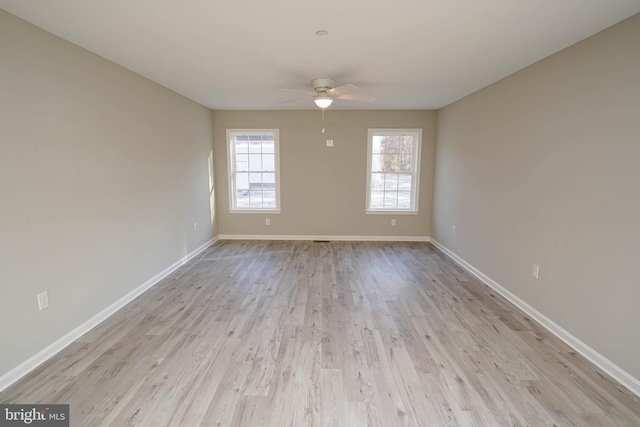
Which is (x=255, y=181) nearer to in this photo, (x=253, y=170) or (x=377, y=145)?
(x=253, y=170)

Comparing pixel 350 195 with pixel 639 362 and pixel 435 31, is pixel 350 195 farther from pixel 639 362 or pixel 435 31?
pixel 639 362

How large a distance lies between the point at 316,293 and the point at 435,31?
277cm

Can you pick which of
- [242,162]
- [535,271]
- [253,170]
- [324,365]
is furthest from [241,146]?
[535,271]

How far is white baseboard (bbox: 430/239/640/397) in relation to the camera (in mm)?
1968

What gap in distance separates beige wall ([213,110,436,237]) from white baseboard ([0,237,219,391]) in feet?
7.70

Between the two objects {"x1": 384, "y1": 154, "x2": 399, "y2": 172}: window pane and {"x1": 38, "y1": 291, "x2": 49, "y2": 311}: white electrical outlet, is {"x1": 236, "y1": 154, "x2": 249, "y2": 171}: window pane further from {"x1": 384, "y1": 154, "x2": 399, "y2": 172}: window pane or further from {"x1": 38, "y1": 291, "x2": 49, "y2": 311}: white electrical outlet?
{"x1": 38, "y1": 291, "x2": 49, "y2": 311}: white electrical outlet

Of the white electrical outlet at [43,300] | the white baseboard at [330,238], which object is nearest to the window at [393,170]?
the white baseboard at [330,238]

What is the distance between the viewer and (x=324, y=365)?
2.16 metres

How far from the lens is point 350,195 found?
5699 mm

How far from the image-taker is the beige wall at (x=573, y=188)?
202 cm

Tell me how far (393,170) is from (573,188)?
338 centimetres

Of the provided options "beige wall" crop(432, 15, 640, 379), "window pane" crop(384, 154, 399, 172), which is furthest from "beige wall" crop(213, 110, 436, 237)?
"beige wall" crop(432, 15, 640, 379)

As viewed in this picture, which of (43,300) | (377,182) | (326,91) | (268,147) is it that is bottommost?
(43,300)

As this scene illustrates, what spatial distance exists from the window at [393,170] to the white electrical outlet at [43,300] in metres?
4.70
